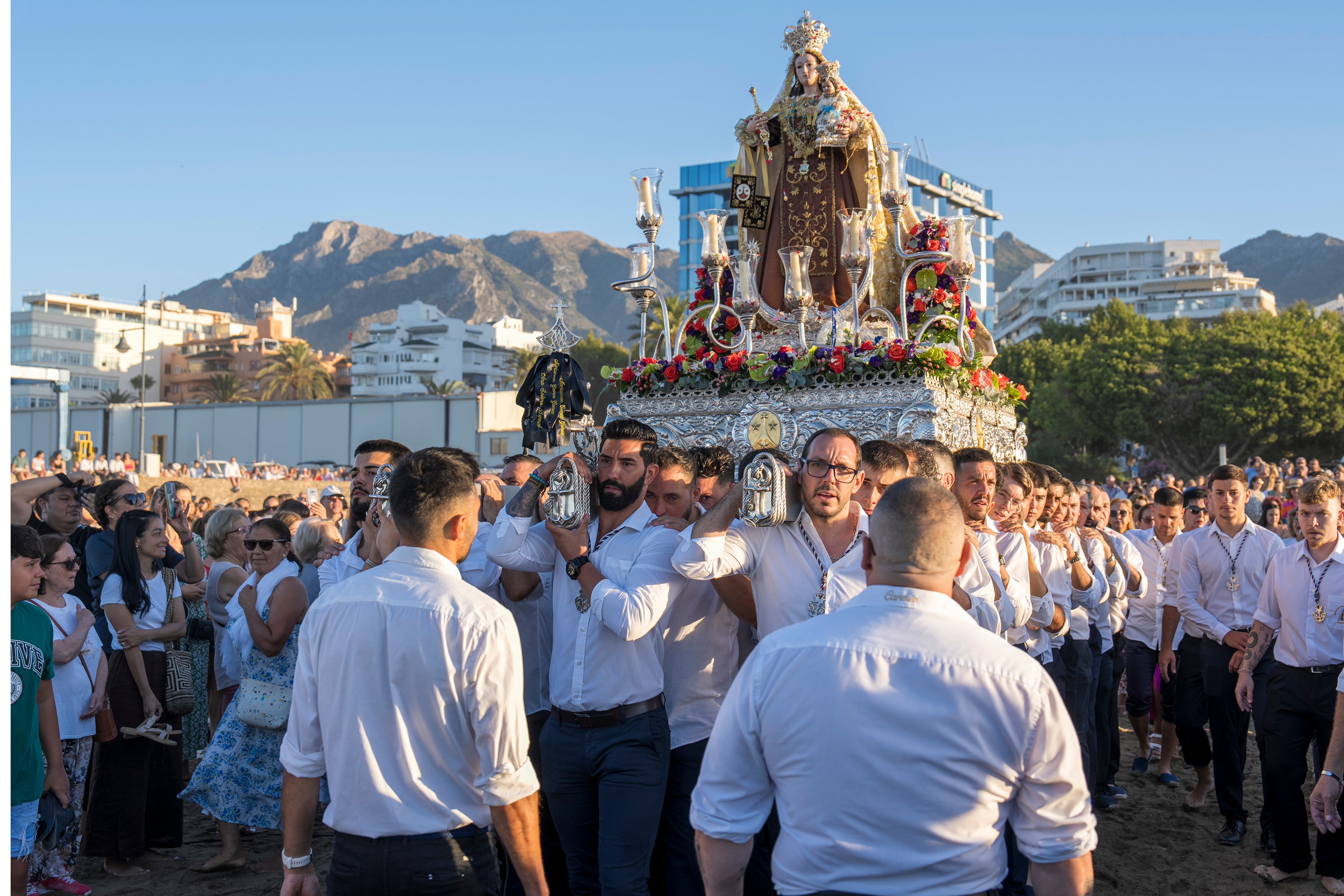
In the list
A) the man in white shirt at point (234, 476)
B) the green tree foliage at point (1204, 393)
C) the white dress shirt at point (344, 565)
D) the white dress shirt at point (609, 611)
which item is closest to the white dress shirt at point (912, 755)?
the white dress shirt at point (609, 611)

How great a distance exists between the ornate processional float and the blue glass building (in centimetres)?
4968

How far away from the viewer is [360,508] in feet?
18.5

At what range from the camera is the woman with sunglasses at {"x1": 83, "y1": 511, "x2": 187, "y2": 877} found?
6074 mm

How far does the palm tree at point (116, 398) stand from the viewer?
73613 millimetres

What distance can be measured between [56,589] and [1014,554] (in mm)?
4821

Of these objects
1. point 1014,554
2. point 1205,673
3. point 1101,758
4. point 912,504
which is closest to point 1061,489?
point 1014,554


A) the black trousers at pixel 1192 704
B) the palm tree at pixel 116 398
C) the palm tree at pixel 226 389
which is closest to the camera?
the black trousers at pixel 1192 704

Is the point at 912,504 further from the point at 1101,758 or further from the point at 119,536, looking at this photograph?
the point at 1101,758

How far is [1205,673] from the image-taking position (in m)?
7.13

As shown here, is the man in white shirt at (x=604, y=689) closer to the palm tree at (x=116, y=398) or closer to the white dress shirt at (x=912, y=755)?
the white dress shirt at (x=912, y=755)

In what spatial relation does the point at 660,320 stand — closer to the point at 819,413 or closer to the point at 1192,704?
the point at 819,413

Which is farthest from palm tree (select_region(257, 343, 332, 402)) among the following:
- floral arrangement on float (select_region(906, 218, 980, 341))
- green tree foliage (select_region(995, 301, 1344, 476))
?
floral arrangement on float (select_region(906, 218, 980, 341))

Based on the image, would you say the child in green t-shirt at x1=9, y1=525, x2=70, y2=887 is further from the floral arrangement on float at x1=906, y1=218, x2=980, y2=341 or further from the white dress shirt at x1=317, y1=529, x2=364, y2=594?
the floral arrangement on float at x1=906, y1=218, x2=980, y2=341

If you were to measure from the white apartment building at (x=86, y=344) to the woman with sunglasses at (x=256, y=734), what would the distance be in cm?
9101
